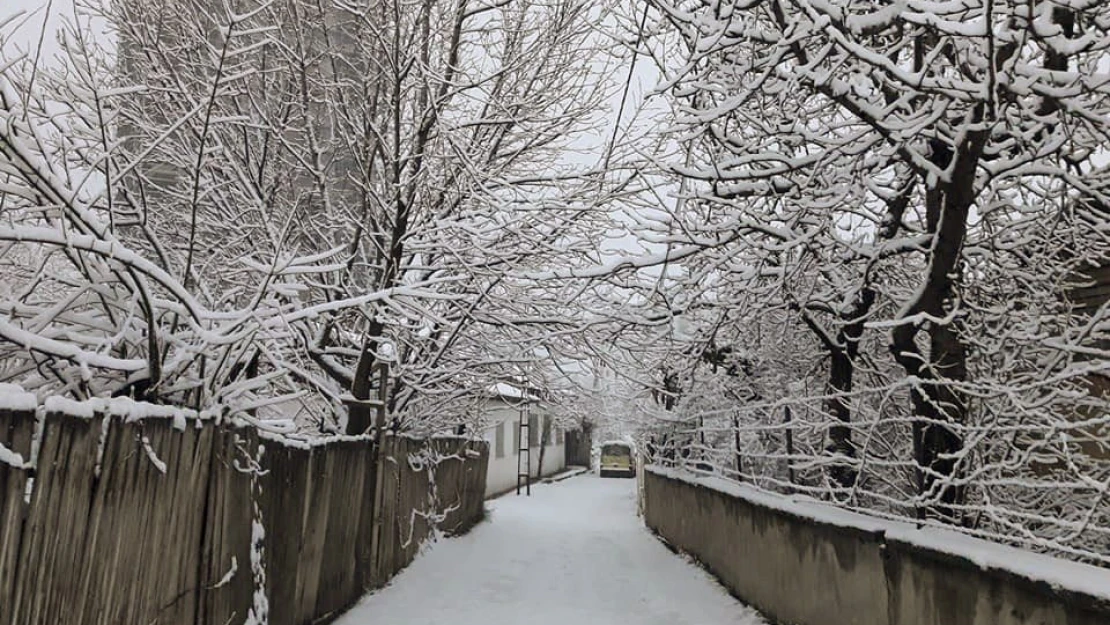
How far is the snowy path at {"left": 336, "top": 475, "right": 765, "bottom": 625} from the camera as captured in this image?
7730 mm

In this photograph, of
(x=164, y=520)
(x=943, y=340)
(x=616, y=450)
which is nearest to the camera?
(x=164, y=520)

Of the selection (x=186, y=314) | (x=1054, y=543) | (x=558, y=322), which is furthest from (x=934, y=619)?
(x=558, y=322)

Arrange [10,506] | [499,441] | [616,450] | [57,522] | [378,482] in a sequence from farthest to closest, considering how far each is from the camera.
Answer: [616,450], [499,441], [378,482], [57,522], [10,506]

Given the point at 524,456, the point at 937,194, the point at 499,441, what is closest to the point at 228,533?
the point at 937,194

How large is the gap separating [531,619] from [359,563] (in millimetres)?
1864

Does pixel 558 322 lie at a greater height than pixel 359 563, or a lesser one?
greater

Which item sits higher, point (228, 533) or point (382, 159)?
point (382, 159)

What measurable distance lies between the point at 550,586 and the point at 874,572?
5.20 metres

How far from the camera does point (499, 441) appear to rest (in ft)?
89.8

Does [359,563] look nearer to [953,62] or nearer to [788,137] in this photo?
[788,137]

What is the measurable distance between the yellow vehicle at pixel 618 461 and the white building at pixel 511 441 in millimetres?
3145

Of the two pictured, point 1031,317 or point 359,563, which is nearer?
point 1031,317

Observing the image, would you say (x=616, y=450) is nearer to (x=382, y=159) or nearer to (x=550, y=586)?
(x=550, y=586)

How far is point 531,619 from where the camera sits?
301 inches
